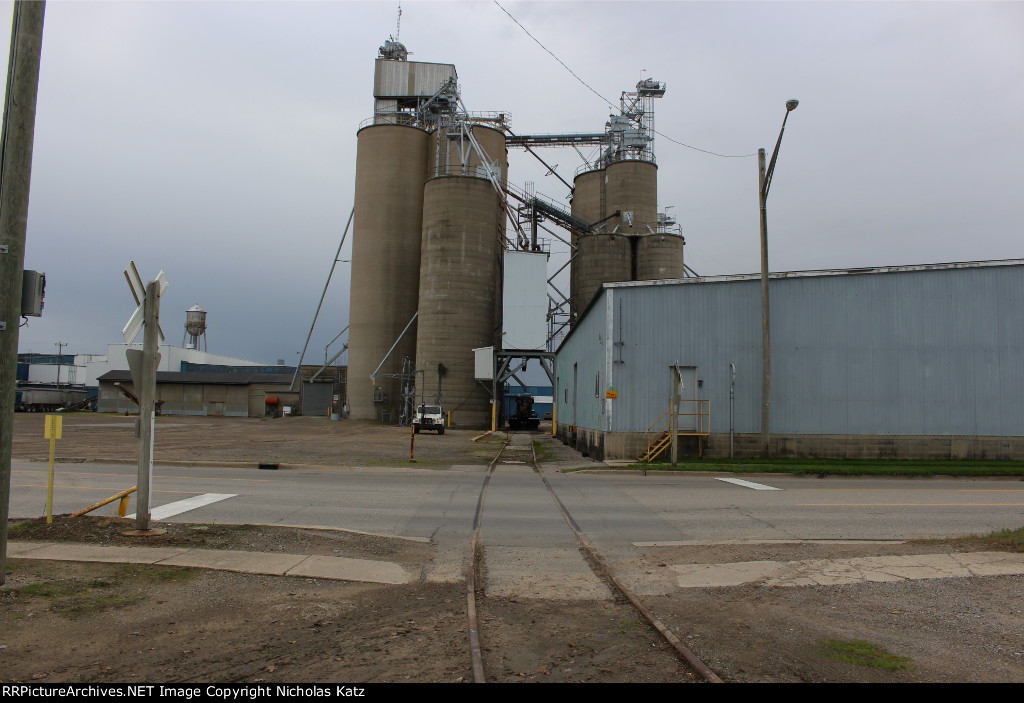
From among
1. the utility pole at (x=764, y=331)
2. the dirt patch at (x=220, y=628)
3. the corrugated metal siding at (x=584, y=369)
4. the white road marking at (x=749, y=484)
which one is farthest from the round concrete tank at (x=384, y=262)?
the dirt patch at (x=220, y=628)

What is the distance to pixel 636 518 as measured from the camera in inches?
464

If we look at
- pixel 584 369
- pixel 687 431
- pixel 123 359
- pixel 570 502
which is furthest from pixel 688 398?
pixel 123 359

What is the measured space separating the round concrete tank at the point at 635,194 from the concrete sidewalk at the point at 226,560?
52005 millimetres

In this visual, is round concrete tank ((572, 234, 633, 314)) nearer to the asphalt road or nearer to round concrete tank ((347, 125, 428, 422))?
round concrete tank ((347, 125, 428, 422))

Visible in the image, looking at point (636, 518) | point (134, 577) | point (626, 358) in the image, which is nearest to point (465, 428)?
point (626, 358)

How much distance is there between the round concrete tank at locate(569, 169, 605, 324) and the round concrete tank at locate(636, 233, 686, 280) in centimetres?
582

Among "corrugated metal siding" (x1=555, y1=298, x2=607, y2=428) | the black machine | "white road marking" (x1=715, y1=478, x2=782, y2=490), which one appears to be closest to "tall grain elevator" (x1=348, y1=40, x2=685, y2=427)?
the black machine

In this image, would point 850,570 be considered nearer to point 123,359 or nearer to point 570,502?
point 570,502

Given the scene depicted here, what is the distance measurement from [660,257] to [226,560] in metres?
50.7

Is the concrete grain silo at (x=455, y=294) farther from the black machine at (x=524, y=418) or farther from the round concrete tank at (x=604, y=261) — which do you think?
the round concrete tank at (x=604, y=261)

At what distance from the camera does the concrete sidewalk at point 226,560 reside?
7422mm

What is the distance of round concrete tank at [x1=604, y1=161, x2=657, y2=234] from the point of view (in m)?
57.4
